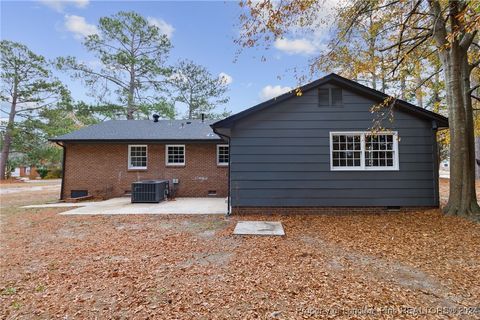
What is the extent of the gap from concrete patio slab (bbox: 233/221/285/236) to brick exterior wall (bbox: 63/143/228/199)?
5.17 metres

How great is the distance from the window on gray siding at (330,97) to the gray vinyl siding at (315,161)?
4.7 inches

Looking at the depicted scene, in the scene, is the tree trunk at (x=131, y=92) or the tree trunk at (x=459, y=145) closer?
the tree trunk at (x=459, y=145)

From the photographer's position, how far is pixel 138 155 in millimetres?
11531

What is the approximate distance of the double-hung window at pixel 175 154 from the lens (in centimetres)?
1138

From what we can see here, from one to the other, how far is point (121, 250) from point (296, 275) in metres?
3.17

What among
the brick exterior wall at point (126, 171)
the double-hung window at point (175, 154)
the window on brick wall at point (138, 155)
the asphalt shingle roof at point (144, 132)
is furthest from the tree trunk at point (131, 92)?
the double-hung window at point (175, 154)

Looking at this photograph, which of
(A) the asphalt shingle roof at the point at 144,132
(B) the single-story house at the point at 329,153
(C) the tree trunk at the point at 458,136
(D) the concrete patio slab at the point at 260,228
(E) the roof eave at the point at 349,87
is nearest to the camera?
(D) the concrete patio slab at the point at 260,228

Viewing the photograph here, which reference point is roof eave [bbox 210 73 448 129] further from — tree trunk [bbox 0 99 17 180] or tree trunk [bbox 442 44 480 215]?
tree trunk [bbox 0 99 17 180]

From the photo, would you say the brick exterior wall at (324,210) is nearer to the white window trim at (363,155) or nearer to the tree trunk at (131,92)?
the white window trim at (363,155)

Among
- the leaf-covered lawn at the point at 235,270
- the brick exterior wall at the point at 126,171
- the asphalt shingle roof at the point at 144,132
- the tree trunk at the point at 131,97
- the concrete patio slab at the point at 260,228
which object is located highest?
the tree trunk at the point at 131,97

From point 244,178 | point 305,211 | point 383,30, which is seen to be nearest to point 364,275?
point 305,211

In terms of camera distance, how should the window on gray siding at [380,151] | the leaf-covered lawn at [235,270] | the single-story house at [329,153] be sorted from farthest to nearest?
the window on gray siding at [380,151], the single-story house at [329,153], the leaf-covered lawn at [235,270]

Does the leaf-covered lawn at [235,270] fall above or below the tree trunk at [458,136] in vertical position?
below

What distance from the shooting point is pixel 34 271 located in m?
3.55
